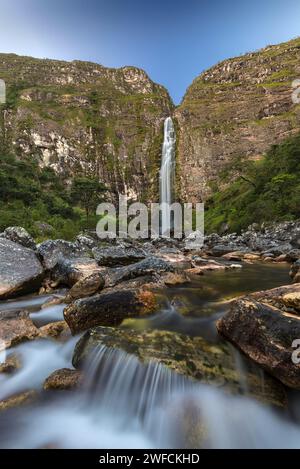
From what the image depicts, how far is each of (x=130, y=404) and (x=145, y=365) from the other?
45 centimetres

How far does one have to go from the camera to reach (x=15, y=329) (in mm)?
4770

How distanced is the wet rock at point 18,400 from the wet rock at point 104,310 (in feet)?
4.38

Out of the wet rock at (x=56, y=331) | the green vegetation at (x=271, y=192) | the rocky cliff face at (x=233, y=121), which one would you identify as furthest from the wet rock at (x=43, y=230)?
the rocky cliff face at (x=233, y=121)

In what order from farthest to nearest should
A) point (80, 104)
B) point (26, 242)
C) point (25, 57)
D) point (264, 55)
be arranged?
point (25, 57) < point (264, 55) < point (80, 104) < point (26, 242)

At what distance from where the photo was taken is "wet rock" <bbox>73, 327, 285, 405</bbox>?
3.16 m

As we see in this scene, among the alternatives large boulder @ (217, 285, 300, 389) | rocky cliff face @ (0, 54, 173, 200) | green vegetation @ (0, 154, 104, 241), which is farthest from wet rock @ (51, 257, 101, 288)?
rocky cliff face @ (0, 54, 173, 200)

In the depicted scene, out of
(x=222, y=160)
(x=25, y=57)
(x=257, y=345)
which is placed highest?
(x=25, y=57)

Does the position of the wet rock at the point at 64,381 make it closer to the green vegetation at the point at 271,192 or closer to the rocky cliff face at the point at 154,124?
the green vegetation at the point at 271,192

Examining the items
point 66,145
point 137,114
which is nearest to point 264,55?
point 137,114

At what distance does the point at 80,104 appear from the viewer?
73.1m

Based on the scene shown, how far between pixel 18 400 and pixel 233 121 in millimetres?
67856

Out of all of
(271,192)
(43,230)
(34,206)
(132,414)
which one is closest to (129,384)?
(132,414)

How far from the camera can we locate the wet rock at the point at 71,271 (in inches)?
320
